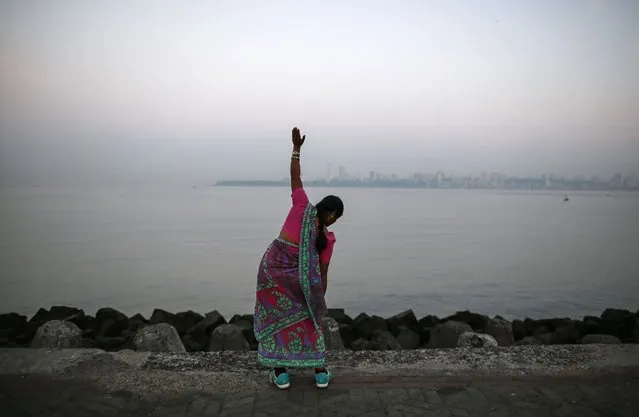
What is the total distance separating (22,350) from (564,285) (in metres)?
18.7

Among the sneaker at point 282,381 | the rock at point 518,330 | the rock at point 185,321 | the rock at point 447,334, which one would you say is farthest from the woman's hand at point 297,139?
the rock at point 518,330

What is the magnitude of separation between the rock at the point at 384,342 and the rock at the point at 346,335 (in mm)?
407

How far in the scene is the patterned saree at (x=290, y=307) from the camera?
400 cm

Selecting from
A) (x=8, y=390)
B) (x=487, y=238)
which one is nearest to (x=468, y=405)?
(x=8, y=390)

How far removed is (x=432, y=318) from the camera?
9.09m

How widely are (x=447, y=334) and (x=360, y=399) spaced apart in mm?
3289

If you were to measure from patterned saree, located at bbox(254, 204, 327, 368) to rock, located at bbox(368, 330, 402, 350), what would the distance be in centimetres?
310

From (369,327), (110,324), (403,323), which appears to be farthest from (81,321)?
(403,323)

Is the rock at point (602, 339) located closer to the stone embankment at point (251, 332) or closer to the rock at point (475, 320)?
the stone embankment at point (251, 332)

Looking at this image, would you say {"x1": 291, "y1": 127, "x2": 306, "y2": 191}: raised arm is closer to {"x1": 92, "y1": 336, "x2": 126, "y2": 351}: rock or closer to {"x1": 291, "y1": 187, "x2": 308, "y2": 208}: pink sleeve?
{"x1": 291, "y1": 187, "x2": 308, "y2": 208}: pink sleeve

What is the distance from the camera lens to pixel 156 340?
5566mm

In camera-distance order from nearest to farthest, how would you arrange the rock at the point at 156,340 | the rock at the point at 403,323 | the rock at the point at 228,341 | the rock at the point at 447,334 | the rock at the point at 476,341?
the rock at the point at 476,341 < the rock at the point at 156,340 < the rock at the point at 228,341 < the rock at the point at 447,334 < the rock at the point at 403,323

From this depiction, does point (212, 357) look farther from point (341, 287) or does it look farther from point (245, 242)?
point (245, 242)

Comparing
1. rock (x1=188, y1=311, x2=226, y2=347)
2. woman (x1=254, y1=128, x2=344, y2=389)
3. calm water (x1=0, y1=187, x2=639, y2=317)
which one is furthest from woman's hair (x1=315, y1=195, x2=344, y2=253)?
calm water (x1=0, y1=187, x2=639, y2=317)
